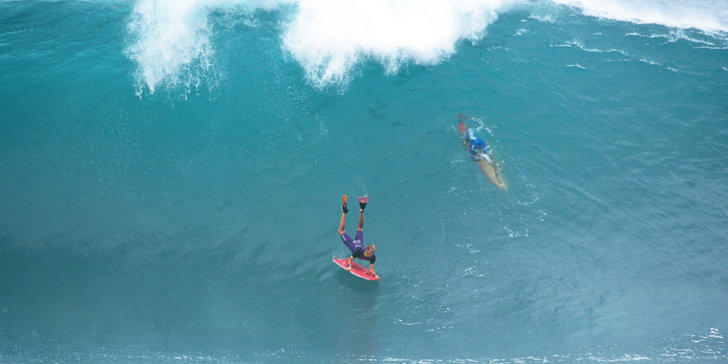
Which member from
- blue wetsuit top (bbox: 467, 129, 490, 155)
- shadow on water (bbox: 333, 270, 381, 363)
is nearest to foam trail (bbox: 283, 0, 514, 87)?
blue wetsuit top (bbox: 467, 129, 490, 155)

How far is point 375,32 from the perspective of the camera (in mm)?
25500

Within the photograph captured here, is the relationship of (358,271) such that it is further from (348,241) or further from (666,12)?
(666,12)

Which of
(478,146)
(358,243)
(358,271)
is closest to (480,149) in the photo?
(478,146)

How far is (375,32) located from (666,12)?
65.4 ft

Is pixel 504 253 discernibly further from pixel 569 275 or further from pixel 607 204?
pixel 607 204

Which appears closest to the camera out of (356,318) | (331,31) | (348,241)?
(356,318)

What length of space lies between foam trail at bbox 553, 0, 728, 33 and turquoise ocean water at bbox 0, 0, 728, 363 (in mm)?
1848

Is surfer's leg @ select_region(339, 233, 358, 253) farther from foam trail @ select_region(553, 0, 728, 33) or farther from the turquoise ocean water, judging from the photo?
foam trail @ select_region(553, 0, 728, 33)

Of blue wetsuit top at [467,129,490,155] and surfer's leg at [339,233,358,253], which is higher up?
blue wetsuit top at [467,129,490,155]

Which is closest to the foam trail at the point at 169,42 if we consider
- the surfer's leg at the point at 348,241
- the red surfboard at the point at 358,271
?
the surfer's leg at the point at 348,241

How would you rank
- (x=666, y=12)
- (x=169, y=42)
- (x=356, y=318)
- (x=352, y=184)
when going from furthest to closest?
(x=666, y=12) → (x=169, y=42) → (x=352, y=184) → (x=356, y=318)

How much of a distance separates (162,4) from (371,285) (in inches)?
835

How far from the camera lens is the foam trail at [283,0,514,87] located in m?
24.2

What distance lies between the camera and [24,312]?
14352 mm
